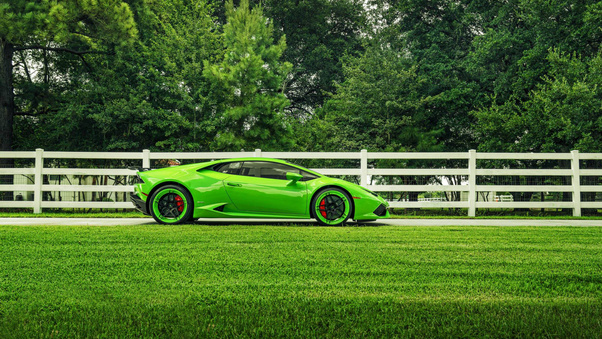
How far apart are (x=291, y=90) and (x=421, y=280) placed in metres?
30.6

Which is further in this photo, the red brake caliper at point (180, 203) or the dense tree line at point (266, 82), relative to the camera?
the dense tree line at point (266, 82)

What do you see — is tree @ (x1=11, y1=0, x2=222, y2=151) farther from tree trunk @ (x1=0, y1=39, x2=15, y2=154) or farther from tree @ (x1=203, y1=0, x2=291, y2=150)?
tree trunk @ (x1=0, y1=39, x2=15, y2=154)

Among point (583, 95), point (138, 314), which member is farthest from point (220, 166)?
point (583, 95)

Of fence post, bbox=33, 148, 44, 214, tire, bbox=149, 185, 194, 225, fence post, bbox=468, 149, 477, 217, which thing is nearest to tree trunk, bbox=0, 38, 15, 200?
fence post, bbox=33, 148, 44, 214

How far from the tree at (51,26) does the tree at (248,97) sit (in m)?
3.57

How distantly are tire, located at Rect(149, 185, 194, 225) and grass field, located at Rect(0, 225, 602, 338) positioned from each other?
222 centimetres

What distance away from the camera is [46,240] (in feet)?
19.9

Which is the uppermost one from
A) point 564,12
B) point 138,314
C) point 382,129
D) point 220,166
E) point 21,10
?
point 564,12

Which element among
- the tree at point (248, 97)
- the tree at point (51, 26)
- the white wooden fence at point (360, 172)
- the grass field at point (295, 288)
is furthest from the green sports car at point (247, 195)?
A: the tree at point (51, 26)

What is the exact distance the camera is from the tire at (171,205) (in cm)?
853

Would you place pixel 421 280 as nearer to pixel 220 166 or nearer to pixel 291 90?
pixel 220 166

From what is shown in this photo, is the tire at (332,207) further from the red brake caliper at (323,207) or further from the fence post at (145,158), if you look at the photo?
the fence post at (145,158)

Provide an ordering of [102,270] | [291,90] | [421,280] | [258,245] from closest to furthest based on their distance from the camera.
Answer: [421,280]
[102,270]
[258,245]
[291,90]

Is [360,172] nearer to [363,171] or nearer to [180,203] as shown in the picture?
[363,171]
